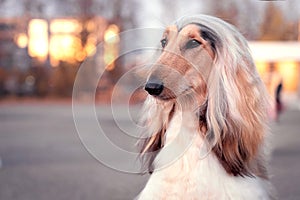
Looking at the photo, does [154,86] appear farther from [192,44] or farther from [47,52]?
[47,52]

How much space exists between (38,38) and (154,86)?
48572mm

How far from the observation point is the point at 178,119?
274 centimetres

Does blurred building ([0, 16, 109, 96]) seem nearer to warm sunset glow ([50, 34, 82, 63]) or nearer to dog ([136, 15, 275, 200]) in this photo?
warm sunset glow ([50, 34, 82, 63])

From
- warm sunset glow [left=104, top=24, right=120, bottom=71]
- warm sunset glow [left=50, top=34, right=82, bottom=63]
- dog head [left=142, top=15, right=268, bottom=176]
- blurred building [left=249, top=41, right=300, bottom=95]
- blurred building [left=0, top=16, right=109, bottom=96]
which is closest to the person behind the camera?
dog head [left=142, top=15, right=268, bottom=176]

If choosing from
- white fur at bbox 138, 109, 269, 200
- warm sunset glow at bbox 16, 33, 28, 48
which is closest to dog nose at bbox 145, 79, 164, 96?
white fur at bbox 138, 109, 269, 200

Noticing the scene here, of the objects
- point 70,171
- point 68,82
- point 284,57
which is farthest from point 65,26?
point 70,171

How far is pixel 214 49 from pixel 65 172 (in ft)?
21.1

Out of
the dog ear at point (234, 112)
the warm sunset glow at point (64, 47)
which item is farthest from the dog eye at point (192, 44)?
the warm sunset glow at point (64, 47)

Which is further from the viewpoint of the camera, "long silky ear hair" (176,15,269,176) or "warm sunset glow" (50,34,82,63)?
"warm sunset glow" (50,34,82,63)

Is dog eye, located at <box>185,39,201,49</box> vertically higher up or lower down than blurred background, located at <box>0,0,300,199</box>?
higher up

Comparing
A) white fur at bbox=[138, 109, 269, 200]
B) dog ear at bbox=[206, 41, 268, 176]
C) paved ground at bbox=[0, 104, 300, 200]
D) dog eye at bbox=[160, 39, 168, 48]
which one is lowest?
paved ground at bbox=[0, 104, 300, 200]

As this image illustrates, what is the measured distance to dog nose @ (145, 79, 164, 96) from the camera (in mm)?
2523

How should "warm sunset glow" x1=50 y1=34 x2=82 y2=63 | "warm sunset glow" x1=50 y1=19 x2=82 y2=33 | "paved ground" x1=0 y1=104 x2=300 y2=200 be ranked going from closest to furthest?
"paved ground" x1=0 y1=104 x2=300 y2=200
"warm sunset glow" x1=50 y1=34 x2=82 y2=63
"warm sunset glow" x1=50 y1=19 x2=82 y2=33

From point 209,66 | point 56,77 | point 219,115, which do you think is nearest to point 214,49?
point 209,66
